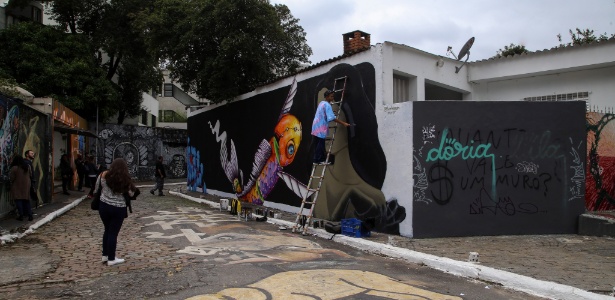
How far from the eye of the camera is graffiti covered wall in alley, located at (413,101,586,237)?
8836 millimetres

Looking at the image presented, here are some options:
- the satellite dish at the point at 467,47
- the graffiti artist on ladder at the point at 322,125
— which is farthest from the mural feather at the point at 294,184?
the satellite dish at the point at 467,47

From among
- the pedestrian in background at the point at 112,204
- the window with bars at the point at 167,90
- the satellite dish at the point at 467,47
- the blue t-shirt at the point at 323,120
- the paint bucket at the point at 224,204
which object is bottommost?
the paint bucket at the point at 224,204

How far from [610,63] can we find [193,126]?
1661 cm

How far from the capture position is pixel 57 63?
26.0 meters

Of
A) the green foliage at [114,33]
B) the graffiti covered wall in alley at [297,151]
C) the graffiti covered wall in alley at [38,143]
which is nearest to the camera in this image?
the graffiti covered wall in alley at [297,151]

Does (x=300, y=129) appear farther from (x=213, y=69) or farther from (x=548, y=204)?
(x=548, y=204)

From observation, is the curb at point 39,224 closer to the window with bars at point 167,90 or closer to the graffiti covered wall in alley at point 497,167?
the graffiti covered wall in alley at point 497,167

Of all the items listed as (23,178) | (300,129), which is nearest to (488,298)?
(300,129)

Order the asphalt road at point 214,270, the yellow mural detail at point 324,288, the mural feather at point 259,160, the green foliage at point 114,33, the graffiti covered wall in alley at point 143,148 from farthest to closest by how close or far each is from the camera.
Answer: the graffiti covered wall in alley at point 143,148 → the green foliage at point 114,33 → the mural feather at point 259,160 → the asphalt road at point 214,270 → the yellow mural detail at point 324,288

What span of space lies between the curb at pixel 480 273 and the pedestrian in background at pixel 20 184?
276 inches

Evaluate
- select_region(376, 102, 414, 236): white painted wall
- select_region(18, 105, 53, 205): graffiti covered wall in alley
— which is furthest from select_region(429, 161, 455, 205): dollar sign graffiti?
select_region(18, 105, 53, 205): graffiti covered wall in alley

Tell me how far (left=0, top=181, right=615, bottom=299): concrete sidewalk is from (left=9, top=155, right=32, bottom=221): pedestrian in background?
1.19 feet

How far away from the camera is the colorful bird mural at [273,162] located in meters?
13.1

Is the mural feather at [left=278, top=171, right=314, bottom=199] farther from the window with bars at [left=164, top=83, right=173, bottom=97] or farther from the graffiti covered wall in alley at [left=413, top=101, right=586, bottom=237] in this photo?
the window with bars at [left=164, top=83, right=173, bottom=97]
